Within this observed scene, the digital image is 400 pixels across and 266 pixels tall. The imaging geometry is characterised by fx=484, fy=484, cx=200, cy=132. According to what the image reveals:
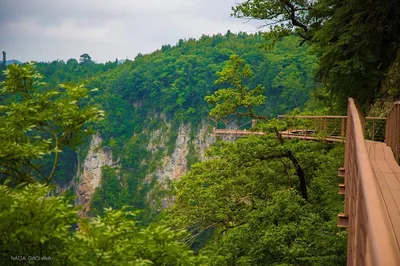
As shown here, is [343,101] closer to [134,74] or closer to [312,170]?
[312,170]

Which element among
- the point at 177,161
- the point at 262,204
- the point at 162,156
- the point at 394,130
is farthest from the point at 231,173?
the point at 162,156

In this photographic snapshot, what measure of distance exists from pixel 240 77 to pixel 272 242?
18.5ft

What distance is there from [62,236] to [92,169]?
252ft

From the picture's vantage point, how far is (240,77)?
14555 millimetres

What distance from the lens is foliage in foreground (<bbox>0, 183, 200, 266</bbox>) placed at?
16.0 ft

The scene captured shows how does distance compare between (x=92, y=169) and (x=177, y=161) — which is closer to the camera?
(x=177, y=161)

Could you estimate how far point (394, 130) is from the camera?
554 cm

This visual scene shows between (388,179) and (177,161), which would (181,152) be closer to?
(177,161)

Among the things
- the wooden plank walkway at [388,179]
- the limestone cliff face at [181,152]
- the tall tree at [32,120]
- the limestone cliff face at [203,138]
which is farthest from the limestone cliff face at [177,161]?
the wooden plank walkway at [388,179]

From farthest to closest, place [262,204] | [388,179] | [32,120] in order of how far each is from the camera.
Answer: [262,204], [32,120], [388,179]

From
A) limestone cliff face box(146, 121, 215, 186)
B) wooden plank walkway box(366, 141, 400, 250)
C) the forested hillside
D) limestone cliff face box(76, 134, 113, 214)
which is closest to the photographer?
wooden plank walkway box(366, 141, 400, 250)

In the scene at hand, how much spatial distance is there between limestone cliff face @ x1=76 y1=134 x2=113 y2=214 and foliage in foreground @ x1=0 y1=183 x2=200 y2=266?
7337 cm

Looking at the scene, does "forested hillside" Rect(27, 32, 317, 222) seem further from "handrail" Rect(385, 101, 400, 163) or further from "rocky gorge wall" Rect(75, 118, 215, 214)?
"handrail" Rect(385, 101, 400, 163)

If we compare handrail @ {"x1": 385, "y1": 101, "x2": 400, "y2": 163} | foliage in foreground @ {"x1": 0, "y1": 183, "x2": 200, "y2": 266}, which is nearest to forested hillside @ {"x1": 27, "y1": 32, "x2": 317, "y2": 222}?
handrail @ {"x1": 385, "y1": 101, "x2": 400, "y2": 163}
